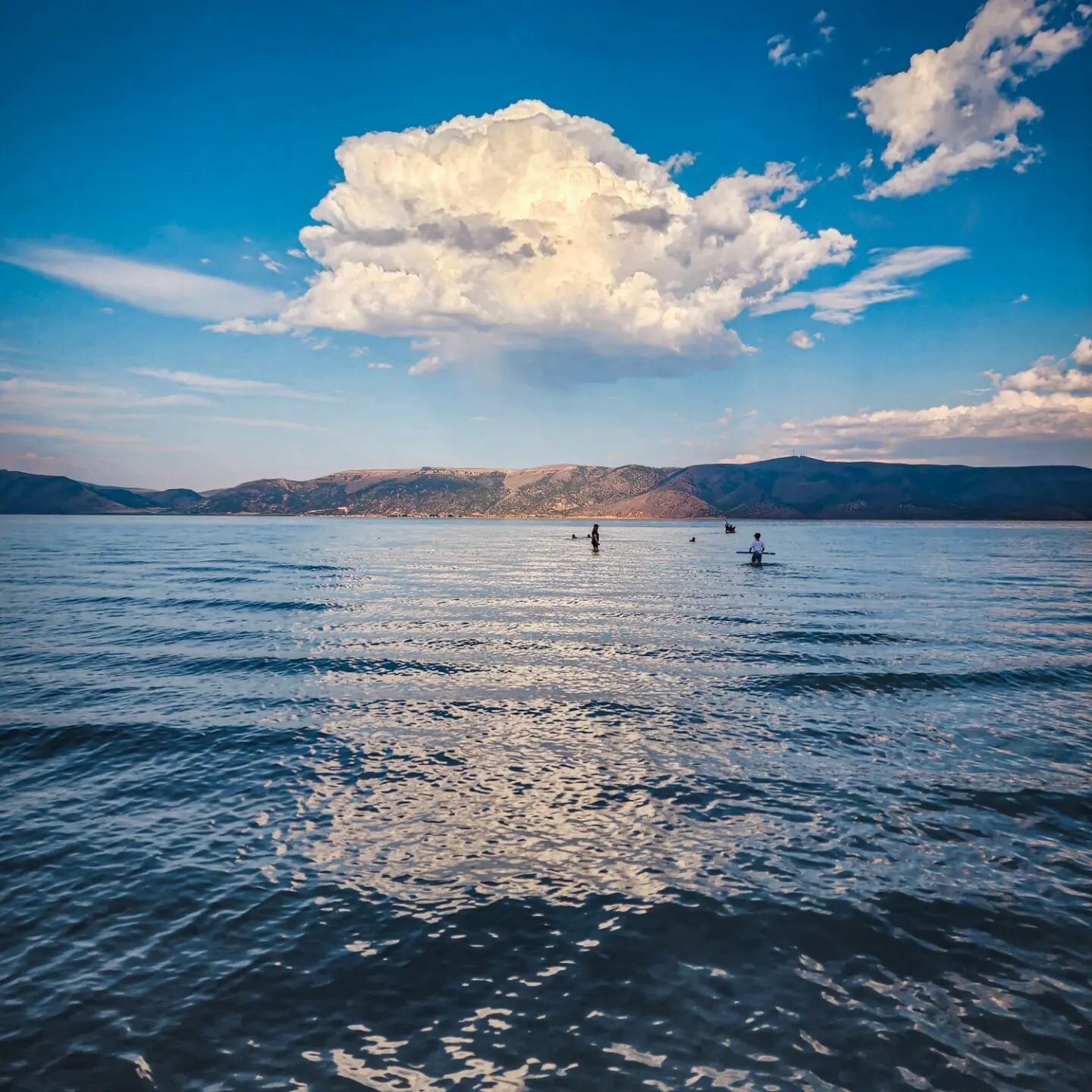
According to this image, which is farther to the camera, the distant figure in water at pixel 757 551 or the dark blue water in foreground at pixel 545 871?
the distant figure in water at pixel 757 551

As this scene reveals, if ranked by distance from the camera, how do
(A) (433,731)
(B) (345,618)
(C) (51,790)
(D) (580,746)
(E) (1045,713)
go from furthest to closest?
(B) (345,618) < (E) (1045,713) < (A) (433,731) < (D) (580,746) < (C) (51,790)

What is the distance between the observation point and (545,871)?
11.0m

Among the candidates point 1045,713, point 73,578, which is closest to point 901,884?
point 1045,713

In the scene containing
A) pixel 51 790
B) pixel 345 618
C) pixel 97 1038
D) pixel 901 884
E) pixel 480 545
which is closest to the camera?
pixel 97 1038

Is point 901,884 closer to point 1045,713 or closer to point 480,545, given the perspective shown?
point 1045,713

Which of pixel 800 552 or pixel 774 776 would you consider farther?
pixel 800 552

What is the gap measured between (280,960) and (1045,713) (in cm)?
2223

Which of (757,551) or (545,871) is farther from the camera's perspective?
(757,551)

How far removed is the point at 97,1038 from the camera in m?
7.46

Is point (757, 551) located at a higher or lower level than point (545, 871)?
higher

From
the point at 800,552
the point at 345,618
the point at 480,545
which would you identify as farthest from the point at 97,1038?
the point at 480,545

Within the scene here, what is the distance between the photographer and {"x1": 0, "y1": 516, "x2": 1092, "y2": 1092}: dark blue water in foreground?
24.1 ft

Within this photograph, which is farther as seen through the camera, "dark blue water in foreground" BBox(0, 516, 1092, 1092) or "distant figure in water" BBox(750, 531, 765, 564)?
"distant figure in water" BBox(750, 531, 765, 564)

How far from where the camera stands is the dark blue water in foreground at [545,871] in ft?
24.1
